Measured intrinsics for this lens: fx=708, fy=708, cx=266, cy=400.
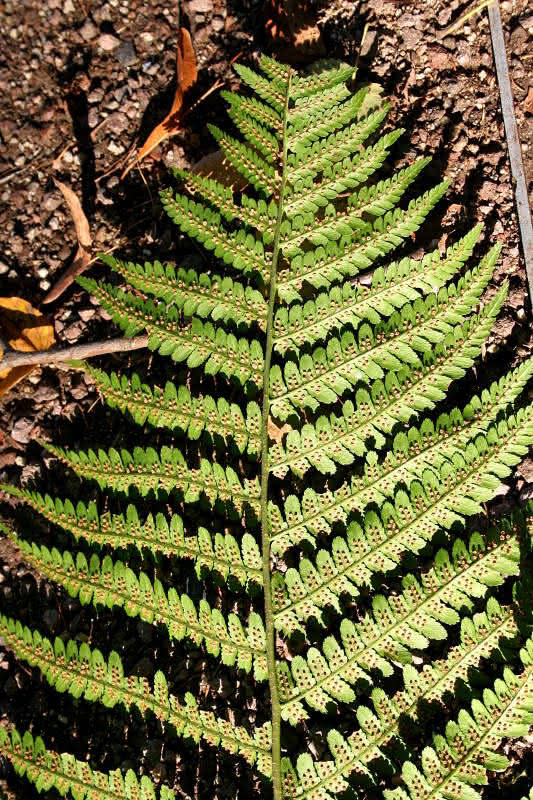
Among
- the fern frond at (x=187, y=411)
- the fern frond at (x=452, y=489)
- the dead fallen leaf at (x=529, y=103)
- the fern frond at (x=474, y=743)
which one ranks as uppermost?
the dead fallen leaf at (x=529, y=103)

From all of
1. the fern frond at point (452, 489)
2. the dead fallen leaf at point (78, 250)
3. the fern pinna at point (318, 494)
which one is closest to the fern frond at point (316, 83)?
the fern pinna at point (318, 494)

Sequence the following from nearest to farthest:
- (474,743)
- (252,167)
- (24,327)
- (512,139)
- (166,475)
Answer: (474,743), (166,475), (252,167), (512,139), (24,327)

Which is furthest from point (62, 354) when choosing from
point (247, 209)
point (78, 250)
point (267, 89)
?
point (267, 89)

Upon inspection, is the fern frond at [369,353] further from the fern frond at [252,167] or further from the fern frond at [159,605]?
Result: the fern frond at [159,605]

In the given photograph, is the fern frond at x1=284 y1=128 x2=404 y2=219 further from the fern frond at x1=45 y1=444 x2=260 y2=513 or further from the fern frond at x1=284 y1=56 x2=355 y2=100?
the fern frond at x1=45 y1=444 x2=260 y2=513

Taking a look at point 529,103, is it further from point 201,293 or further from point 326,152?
point 201,293
